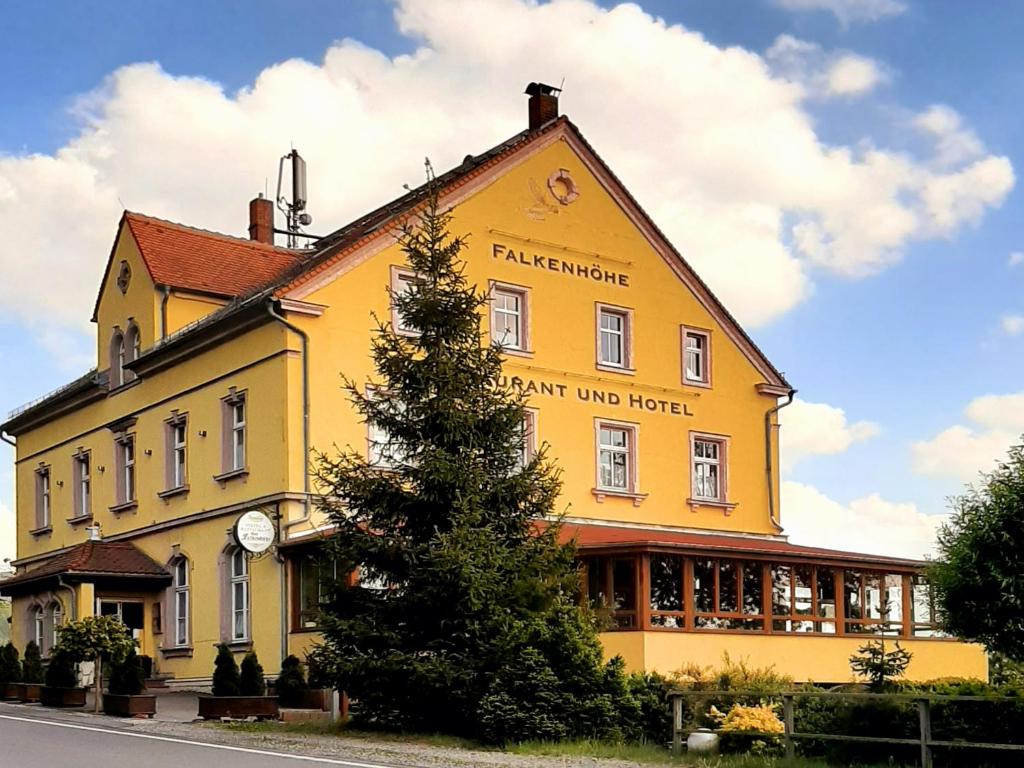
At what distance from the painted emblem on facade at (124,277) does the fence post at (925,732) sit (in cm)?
2675

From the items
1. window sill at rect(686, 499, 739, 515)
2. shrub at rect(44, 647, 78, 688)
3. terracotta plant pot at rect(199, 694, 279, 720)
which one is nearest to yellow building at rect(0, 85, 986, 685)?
window sill at rect(686, 499, 739, 515)

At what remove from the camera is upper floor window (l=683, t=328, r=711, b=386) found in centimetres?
3969

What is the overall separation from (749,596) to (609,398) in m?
8.06

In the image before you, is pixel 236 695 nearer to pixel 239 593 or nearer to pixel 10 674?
pixel 239 593

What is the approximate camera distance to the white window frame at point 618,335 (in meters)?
37.7

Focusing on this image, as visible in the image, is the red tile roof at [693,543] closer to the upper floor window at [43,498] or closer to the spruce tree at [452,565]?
the spruce tree at [452,565]

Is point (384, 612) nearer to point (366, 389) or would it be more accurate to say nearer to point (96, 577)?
point (366, 389)

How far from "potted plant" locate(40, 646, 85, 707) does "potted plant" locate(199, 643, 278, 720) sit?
4254mm

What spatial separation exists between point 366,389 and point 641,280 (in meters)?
9.49

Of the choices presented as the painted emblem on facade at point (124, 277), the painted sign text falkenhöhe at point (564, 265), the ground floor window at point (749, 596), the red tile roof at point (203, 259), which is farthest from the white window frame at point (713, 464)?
the painted emblem on facade at point (124, 277)

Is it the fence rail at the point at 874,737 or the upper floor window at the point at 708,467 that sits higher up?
the upper floor window at the point at 708,467

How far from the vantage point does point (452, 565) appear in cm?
2150

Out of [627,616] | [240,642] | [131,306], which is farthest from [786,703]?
[131,306]

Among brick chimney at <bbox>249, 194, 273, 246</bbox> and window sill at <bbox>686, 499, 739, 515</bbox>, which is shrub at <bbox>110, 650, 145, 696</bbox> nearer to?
window sill at <bbox>686, 499, 739, 515</bbox>
